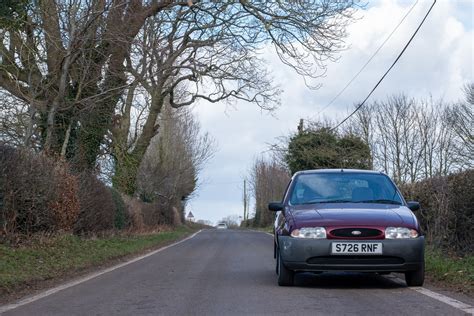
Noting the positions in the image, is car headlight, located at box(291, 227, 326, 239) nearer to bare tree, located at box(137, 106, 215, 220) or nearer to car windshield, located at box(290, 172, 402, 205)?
car windshield, located at box(290, 172, 402, 205)

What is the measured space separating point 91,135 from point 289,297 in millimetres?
16759

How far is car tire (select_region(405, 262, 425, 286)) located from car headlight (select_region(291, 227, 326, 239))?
4.27ft

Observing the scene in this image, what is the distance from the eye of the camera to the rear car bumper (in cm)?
824

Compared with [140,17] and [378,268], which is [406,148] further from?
[378,268]

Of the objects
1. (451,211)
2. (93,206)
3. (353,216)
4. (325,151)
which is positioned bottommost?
(353,216)

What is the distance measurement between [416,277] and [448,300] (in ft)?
3.68

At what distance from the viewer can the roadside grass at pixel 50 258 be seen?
10.4 m

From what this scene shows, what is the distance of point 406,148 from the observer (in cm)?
3338

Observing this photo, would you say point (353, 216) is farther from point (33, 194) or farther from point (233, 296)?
point (33, 194)

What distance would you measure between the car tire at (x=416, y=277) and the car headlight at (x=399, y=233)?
52 centimetres

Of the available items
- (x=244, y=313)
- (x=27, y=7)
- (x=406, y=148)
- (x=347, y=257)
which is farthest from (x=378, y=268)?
(x=406, y=148)

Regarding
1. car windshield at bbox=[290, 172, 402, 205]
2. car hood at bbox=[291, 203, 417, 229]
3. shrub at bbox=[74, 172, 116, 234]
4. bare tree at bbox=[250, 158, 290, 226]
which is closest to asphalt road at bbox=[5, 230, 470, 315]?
car hood at bbox=[291, 203, 417, 229]

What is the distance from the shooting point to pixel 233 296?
8.12 m

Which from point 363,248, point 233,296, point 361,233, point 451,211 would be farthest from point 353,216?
point 451,211
